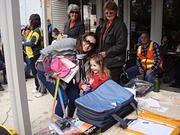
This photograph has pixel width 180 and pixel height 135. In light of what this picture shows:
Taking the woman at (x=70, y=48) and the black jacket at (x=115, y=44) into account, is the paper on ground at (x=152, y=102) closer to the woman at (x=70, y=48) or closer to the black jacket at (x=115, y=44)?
the black jacket at (x=115, y=44)

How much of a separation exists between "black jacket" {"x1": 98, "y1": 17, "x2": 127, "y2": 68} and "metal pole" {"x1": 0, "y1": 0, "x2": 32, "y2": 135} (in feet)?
3.16

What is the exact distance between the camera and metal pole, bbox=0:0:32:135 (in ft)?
6.02

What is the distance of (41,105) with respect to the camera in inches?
157

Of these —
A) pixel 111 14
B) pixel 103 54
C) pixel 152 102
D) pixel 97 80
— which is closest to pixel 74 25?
pixel 111 14

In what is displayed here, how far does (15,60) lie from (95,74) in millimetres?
798

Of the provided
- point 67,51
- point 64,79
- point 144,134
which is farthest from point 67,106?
point 144,134

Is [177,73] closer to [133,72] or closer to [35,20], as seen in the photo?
[133,72]

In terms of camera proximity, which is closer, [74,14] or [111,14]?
[111,14]

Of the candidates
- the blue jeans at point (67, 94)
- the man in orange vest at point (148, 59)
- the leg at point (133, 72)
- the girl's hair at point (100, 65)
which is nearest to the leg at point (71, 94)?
the blue jeans at point (67, 94)

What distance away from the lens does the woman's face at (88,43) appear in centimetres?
241

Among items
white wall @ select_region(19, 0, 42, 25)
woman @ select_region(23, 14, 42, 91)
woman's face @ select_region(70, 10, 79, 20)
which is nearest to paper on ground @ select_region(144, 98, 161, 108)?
woman's face @ select_region(70, 10, 79, 20)

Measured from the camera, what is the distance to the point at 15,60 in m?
1.93

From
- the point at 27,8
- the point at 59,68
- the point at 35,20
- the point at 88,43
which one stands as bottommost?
the point at 59,68

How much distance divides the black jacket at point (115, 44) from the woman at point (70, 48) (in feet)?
0.59
